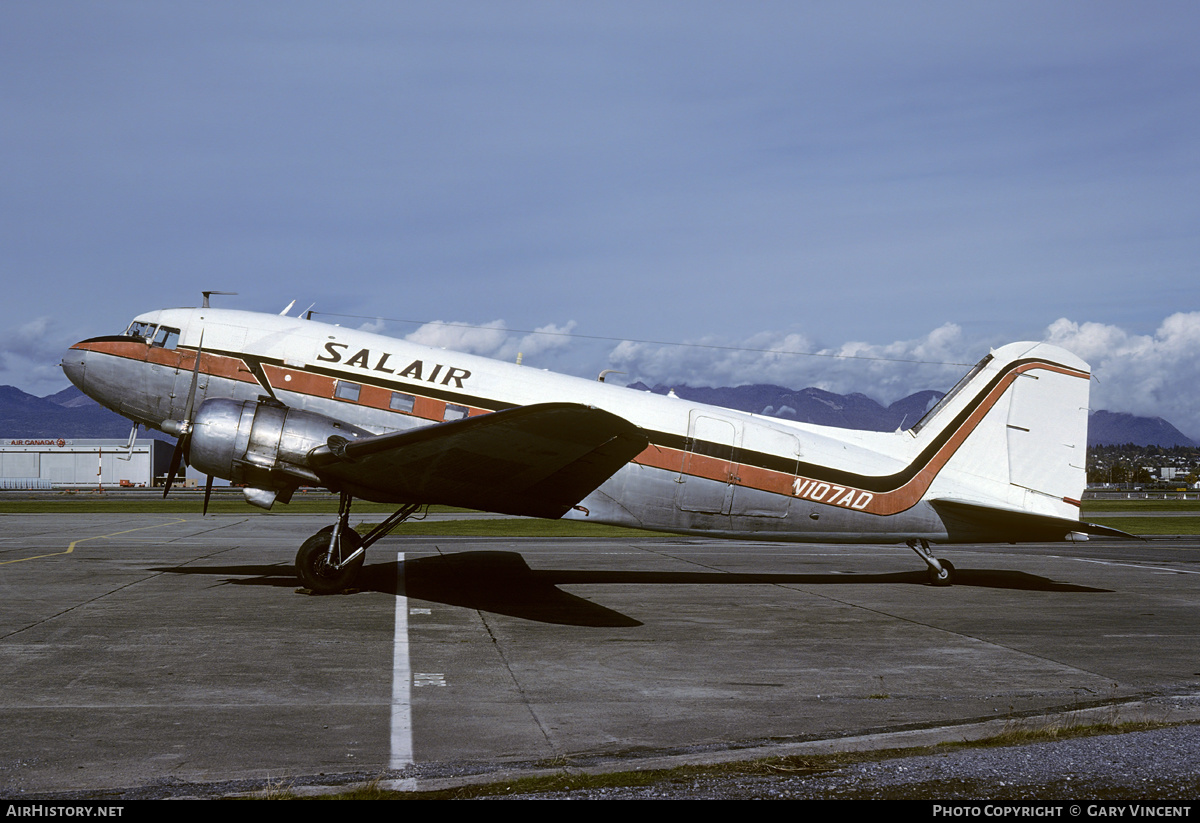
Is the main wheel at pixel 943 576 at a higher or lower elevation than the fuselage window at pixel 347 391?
lower

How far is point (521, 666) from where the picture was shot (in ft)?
32.0

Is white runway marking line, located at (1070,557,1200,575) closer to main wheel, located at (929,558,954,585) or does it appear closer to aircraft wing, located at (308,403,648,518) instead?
main wheel, located at (929,558,954,585)

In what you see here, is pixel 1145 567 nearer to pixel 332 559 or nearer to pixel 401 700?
Result: pixel 332 559

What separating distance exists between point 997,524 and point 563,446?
31.4 feet

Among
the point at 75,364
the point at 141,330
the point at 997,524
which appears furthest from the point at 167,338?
the point at 997,524

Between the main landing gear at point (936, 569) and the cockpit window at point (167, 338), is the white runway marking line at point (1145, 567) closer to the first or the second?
the main landing gear at point (936, 569)

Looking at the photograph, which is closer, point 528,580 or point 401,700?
point 401,700

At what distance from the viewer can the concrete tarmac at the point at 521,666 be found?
6.54 m

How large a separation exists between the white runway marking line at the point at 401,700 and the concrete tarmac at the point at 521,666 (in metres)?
0.04

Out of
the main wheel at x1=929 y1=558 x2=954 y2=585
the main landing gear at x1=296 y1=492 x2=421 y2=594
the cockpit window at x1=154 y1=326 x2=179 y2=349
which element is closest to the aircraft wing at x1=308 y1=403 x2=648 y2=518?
the main landing gear at x1=296 y1=492 x2=421 y2=594

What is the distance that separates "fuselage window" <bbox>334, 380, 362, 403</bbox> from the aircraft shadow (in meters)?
3.46

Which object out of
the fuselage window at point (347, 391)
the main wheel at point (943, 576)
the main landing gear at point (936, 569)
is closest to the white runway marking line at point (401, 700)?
the fuselage window at point (347, 391)

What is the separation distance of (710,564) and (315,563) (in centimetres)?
1007
